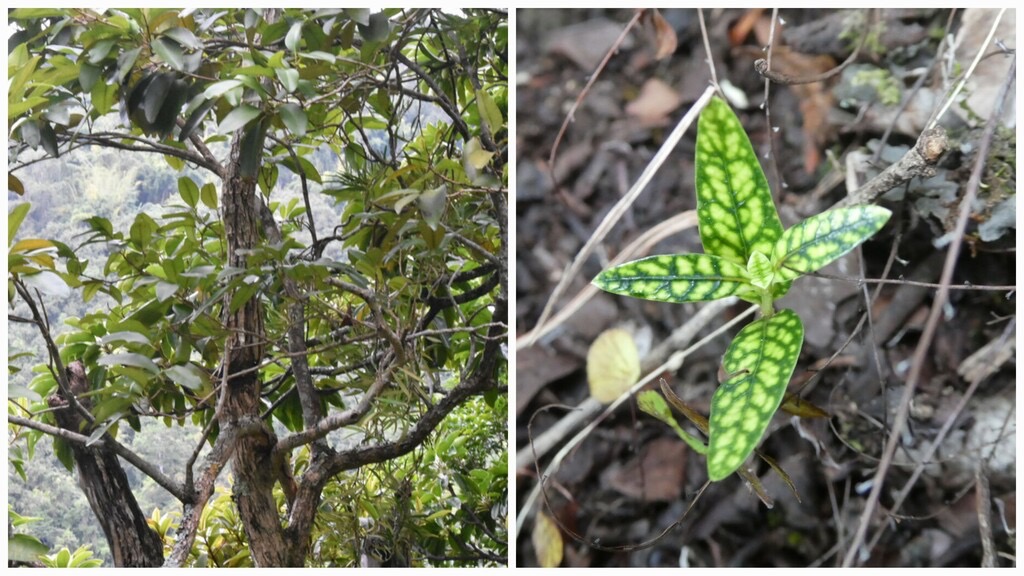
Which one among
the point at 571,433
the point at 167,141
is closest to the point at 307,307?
the point at 167,141

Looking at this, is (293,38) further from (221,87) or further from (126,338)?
(126,338)

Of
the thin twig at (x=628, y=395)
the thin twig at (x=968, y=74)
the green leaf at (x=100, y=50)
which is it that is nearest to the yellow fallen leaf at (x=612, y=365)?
the thin twig at (x=628, y=395)

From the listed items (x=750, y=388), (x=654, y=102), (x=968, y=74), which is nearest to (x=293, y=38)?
(x=654, y=102)

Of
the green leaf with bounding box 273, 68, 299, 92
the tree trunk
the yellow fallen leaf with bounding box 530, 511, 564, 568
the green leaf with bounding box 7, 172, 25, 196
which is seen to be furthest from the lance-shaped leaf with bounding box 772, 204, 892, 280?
the green leaf with bounding box 7, 172, 25, 196

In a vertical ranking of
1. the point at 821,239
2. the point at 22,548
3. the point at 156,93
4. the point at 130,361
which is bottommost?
the point at 22,548

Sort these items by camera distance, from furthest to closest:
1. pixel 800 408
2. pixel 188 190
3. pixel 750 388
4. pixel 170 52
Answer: pixel 188 190, pixel 170 52, pixel 800 408, pixel 750 388
